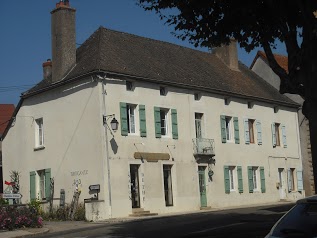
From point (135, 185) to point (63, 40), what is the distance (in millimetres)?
8060

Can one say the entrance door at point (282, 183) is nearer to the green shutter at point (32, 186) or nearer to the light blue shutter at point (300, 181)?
the light blue shutter at point (300, 181)

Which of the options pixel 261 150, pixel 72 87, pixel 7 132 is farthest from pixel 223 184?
pixel 7 132

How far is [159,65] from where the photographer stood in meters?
29.4

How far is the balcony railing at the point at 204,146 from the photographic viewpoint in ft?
95.6

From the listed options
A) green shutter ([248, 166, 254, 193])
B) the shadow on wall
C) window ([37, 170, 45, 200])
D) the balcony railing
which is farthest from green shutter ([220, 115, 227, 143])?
window ([37, 170, 45, 200])

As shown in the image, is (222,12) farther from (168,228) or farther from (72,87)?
(72,87)

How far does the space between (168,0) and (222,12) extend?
1124 mm

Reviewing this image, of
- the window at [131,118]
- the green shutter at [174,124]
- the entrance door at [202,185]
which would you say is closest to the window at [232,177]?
the entrance door at [202,185]

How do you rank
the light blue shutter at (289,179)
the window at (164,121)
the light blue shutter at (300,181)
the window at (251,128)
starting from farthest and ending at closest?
1. the light blue shutter at (300,181)
2. the light blue shutter at (289,179)
3. the window at (251,128)
4. the window at (164,121)

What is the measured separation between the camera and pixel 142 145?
26.3 m

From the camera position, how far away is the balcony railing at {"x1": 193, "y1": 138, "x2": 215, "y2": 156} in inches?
1147

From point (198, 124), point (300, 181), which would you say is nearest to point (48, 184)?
point (198, 124)

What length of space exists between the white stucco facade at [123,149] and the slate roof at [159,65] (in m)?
0.57

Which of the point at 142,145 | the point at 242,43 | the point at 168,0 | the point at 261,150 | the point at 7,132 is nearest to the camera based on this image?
the point at 168,0
